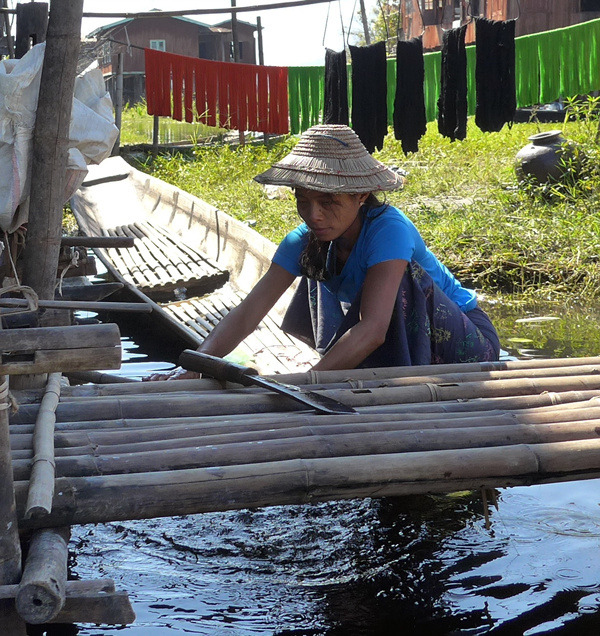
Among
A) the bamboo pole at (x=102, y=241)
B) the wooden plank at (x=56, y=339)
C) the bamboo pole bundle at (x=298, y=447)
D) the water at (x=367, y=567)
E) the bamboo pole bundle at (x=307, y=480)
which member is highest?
the bamboo pole at (x=102, y=241)

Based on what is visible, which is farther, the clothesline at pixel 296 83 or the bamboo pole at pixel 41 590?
the clothesline at pixel 296 83

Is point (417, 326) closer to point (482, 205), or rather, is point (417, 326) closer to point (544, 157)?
point (482, 205)

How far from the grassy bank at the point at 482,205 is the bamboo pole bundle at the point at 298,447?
4.08 meters

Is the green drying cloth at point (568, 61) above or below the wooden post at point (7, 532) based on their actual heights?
above

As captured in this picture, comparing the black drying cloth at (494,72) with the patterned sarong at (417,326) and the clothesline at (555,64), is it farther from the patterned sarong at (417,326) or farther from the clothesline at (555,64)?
the patterned sarong at (417,326)

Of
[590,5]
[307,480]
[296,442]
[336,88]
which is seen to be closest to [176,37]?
[590,5]

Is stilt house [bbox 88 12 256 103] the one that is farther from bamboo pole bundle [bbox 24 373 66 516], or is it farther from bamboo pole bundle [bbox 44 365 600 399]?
bamboo pole bundle [bbox 24 373 66 516]

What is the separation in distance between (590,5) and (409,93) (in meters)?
9.74

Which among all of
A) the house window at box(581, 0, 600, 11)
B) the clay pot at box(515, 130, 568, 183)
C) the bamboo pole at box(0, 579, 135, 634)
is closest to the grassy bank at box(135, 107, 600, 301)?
the clay pot at box(515, 130, 568, 183)

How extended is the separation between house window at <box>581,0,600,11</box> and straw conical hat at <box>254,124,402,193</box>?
43.3ft

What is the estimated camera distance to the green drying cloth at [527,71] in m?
6.38

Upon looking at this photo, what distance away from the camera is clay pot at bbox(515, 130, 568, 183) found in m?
7.23

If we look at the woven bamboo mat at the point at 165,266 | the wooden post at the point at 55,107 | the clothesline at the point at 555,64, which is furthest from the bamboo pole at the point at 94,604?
the clothesline at the point at 555,64

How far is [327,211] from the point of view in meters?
2.57
